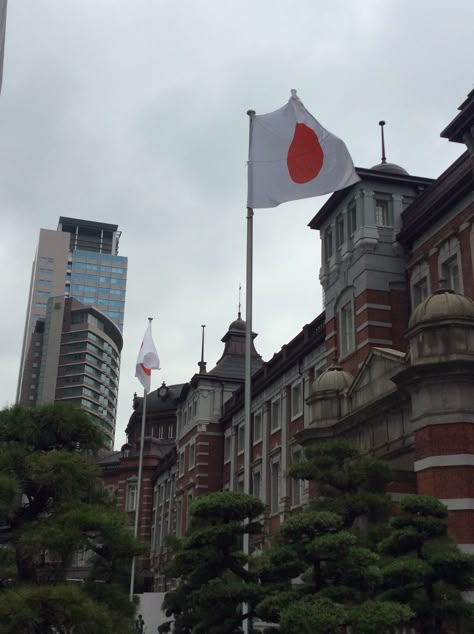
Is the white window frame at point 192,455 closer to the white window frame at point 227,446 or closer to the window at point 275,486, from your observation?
the white window frame at point 227,446

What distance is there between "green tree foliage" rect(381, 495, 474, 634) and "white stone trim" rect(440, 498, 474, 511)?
2891 millimetres

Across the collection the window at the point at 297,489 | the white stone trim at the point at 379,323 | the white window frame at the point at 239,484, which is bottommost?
the window at the point at 297,489

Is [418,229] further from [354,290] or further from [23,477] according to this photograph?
[23,477]

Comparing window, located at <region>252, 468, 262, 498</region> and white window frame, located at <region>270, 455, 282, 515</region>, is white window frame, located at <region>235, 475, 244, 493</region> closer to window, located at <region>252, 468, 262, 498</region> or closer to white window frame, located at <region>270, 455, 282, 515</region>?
window, located at <region>252, 468, 262, 498</region>

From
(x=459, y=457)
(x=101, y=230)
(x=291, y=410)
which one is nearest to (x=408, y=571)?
(x=459, y=457)

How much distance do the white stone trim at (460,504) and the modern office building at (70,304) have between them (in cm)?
9307

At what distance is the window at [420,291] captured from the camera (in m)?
25.6

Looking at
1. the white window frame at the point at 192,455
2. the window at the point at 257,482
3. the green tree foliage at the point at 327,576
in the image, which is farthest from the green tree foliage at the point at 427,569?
the white window frame at the point at 192,455

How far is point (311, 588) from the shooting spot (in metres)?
13.1

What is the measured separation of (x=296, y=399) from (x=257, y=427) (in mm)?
5518

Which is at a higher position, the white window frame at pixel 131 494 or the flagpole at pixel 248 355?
the white window frame at pixel 131 494

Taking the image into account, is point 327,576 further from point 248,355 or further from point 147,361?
point 147,361

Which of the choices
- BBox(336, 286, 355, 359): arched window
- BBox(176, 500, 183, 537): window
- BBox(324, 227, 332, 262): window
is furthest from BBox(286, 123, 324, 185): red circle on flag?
BBox(176, 500, 183, 537): window

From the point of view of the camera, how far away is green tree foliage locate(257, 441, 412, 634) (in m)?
11.8
